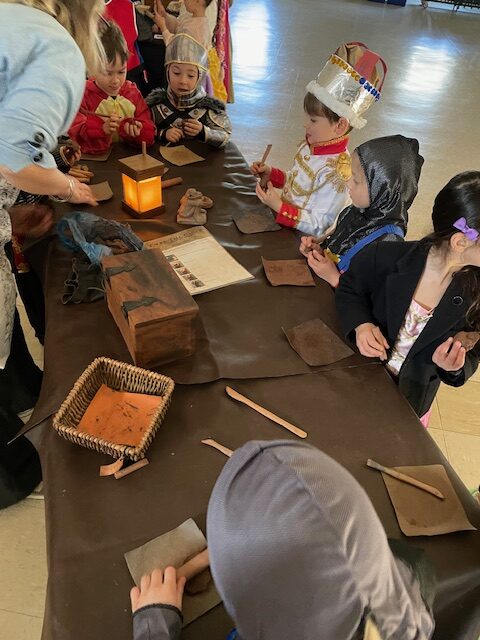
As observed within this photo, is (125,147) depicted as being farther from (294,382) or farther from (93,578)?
(93,578)

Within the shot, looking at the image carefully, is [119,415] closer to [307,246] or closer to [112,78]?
[307,246]

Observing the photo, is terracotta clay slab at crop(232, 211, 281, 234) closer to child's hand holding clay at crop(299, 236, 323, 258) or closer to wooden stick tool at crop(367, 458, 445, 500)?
child's hand holding clay at crop(299, 236, 323, 258)

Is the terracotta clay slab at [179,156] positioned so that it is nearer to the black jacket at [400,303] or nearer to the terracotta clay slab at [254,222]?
the terracotta clay slab at [254,222]

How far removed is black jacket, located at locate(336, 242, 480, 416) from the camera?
1.15 metres

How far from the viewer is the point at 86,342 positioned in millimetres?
1093

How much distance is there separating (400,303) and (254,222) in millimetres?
541

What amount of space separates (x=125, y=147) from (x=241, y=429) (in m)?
1.36

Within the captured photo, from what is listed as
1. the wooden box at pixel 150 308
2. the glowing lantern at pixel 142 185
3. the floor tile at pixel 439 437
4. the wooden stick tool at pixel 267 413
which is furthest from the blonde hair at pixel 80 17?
the floor tile at pixel 439 437

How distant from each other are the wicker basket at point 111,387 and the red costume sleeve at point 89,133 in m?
1.13

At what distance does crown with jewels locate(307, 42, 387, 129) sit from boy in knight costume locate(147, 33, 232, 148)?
513mm

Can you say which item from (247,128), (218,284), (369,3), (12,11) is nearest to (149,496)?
(218,284)

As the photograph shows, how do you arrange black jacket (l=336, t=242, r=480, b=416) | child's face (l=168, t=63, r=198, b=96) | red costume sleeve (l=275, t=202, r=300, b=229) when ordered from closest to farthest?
black jacket (l=336, t=242, r=480, b=416) → red costume sleeve (l=275, t=202, r=300, b=229) → child's face (l=168, t=63, r=198, b=96)

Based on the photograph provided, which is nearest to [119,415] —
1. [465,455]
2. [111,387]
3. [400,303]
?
[111,387]

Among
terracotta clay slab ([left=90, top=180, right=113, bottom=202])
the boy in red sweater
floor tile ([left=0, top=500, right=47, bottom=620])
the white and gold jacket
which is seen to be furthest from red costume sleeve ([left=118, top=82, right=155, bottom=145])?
floor tile ([left=0, top=500, right=47, bottom=620])
